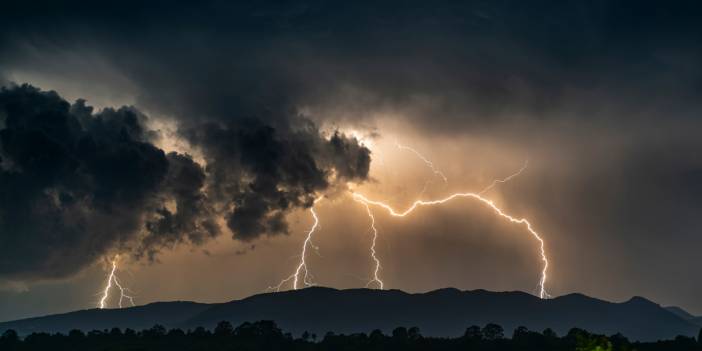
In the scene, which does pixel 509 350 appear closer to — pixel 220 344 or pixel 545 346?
pixel 545 346

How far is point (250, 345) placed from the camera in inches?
7805

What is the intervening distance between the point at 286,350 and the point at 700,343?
11265 cm

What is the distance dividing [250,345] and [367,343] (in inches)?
1317

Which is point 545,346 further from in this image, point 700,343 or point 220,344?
point 220,344

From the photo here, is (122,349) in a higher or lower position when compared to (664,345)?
lower

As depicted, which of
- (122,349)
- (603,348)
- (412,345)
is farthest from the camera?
(412,345)

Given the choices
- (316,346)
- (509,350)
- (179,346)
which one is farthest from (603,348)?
(179,346)

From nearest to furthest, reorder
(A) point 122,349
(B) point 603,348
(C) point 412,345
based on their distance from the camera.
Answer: (B) point 603,348, (A) point 122,349, (C) point 412,345

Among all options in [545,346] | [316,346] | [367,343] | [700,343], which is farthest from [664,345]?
[316,346]

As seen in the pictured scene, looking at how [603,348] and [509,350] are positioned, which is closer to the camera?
[603,348]

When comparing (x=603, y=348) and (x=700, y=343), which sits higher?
(x=700, y=343)

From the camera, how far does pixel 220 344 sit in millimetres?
197500

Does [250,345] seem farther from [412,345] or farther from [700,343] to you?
[700,343]

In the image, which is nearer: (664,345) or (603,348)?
(603,348)
